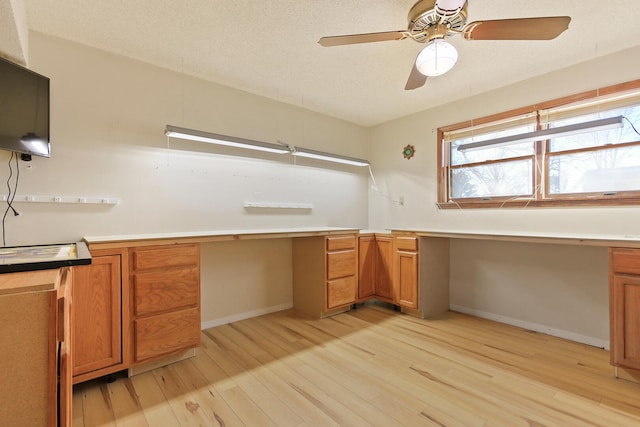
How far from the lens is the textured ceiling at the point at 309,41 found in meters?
1.92

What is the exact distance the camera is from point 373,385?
6.40ft

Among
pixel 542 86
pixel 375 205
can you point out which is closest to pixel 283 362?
pixel 375 205

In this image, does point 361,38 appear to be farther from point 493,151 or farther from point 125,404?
point 125,404

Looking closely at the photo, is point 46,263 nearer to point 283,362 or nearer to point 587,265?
point 283,362

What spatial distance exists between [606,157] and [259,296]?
353cm

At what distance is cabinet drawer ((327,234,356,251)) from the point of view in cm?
317

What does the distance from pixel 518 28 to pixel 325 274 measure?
2.49 metres

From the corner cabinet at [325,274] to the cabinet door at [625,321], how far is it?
2.12 meters

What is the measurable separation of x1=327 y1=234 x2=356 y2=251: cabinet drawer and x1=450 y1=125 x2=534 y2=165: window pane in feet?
5.13

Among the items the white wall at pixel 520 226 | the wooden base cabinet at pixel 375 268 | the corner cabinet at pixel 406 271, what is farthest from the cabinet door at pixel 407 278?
the white wall at pixel 520 226

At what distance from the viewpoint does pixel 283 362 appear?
2.26 meters

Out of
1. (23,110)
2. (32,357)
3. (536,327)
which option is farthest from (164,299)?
(536,327)

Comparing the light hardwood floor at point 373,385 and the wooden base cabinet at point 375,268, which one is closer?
the light hardwood floor at point 373,385

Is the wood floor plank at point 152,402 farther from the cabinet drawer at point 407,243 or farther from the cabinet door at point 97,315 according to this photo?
the cabinet drawer at point 407,243
